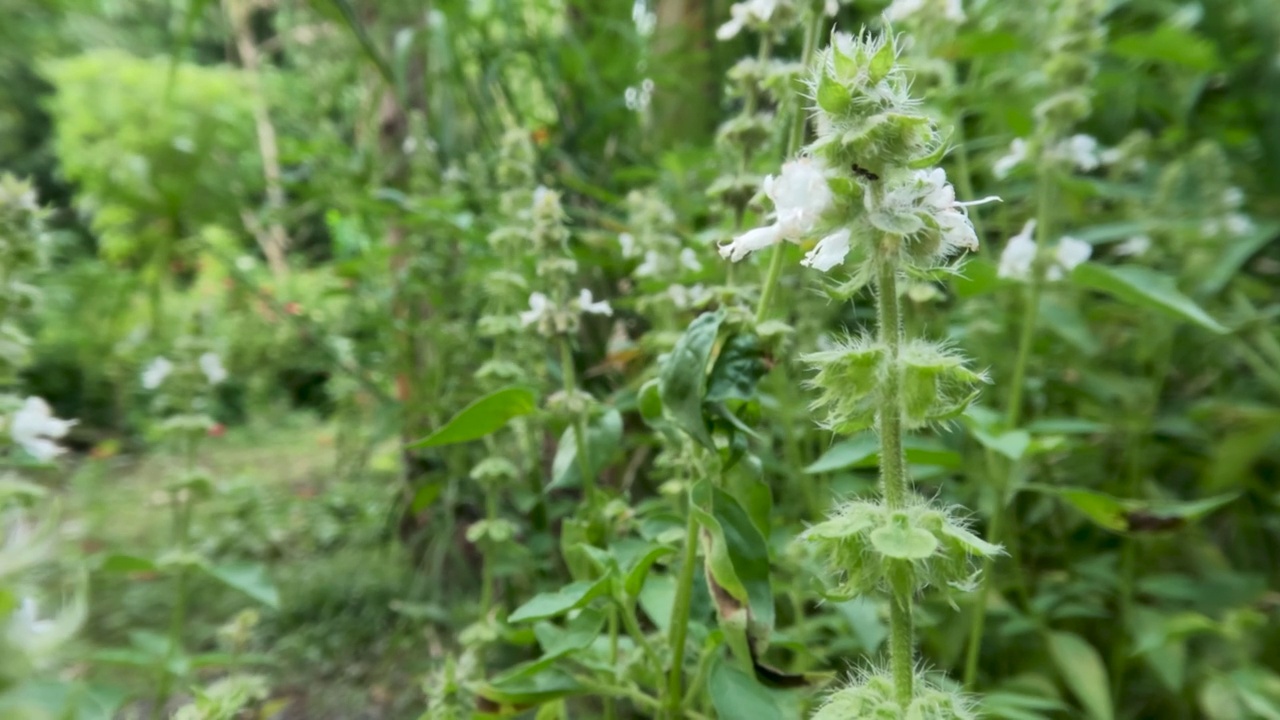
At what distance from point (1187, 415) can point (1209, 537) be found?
237mm

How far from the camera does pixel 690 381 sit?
416 mm

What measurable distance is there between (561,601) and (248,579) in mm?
473

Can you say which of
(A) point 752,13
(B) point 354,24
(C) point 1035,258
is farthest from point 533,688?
(B) point 354,24

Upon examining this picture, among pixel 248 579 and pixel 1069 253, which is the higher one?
pixel 1069 253

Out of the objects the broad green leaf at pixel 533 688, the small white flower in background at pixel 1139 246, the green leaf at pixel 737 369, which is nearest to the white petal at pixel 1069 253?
the small white flower in background at pixel 1139 246

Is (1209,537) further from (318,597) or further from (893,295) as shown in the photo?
(318,597)

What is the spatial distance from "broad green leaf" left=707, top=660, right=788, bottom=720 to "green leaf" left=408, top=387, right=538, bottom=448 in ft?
0.69

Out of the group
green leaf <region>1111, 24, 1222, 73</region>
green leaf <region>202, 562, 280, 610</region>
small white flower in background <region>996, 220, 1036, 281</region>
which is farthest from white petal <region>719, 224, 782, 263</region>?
green leaf <region>1111, 24, 1222, 73</region>

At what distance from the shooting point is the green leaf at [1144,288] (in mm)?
642

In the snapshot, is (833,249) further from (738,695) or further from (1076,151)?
(1076,151)

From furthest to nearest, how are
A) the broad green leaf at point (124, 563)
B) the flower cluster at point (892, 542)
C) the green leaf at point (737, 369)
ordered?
the broad green leaf at point (124, 563) < the green leaf at point (737, 369) < the flower cluster at point (892, 542)

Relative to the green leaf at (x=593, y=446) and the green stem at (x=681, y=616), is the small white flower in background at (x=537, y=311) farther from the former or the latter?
the green stem at (x=681, y=616)

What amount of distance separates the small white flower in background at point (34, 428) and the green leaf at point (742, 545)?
0.54 metres

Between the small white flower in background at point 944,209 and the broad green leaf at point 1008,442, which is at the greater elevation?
the broad green leaf at point 1008,442
